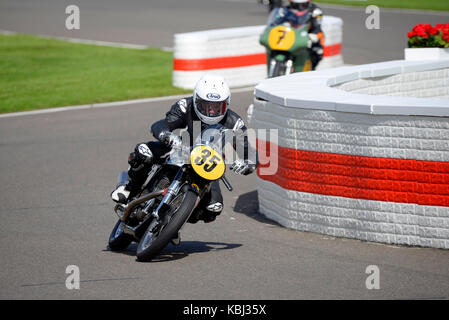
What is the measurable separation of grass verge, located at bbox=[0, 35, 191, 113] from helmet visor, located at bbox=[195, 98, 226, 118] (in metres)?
9.79

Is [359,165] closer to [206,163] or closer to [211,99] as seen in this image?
[211,99]

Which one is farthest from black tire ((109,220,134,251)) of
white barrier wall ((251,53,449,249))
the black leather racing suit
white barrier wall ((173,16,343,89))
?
white barrier wall ((173,16,343,89))

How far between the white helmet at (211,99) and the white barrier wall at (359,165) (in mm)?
1366

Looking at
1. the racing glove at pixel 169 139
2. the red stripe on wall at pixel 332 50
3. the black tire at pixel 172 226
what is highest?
the red stripe on wall at pixel 332 50

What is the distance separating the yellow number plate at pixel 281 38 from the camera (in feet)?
52.4

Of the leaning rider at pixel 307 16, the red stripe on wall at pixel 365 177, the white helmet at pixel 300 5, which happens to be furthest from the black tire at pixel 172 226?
the white helmet at pixel 300 5

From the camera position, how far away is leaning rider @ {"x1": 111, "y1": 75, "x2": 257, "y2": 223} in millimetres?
8023

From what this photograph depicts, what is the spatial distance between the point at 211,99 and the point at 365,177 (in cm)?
184

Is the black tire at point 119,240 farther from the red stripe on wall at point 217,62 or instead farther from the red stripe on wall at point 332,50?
the red stripe on wall at point 332,50

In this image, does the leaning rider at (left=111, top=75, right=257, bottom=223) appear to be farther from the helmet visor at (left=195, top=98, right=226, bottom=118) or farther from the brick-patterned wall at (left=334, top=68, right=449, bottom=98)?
the brick-patterned wall at (left=334, top=68, right=449, bottom=98)

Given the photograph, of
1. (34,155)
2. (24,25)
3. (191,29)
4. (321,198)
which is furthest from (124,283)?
(24,25)

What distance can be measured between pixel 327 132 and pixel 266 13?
24.7 m

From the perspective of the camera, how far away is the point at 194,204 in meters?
7.79

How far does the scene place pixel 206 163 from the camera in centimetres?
768
